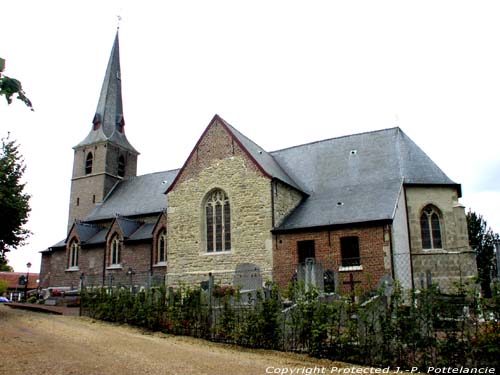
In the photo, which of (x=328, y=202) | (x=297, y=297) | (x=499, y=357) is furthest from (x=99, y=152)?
(x=499, y=357)

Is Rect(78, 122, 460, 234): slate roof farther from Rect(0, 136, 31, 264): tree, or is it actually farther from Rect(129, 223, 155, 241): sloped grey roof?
Rect(0, 136, 31, 264): tree

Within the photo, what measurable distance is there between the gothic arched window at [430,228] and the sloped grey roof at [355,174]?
1469mm

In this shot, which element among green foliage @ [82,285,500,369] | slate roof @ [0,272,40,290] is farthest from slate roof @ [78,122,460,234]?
slate roof @ [0,272,40,290]

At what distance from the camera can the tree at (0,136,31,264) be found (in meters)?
16.3

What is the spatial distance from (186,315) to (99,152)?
2740 cm

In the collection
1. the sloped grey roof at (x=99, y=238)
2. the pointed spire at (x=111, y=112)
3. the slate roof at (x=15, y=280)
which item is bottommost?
the slate roof at (x=15, y=280)

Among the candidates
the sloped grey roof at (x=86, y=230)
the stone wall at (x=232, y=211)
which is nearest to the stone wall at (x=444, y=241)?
the stone wall at (x=232, y=211)

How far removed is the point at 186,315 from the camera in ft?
41.0

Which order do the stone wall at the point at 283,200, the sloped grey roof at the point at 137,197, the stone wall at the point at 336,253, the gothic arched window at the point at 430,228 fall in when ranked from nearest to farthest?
the stone wall at the point at 336,253 < the gothic arched window at the point at 430,228 < the stone wall at the point at 283,200 < the sloped grey roof at the point at 137,197

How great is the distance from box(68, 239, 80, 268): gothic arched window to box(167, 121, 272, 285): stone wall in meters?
10.5

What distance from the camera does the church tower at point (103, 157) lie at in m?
36.0

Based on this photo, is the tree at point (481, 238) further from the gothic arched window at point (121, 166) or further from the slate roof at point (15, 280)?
the slate roof at point (15, 280)

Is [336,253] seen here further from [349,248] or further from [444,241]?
[444,241]

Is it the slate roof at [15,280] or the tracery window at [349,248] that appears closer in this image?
the tracery window at [349,248]
